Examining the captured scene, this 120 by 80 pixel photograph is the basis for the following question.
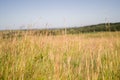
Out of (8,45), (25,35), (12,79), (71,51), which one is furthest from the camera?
(71,51)

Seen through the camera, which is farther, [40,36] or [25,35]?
[40,36]

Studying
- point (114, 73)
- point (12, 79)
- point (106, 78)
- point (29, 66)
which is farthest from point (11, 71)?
point (114, 73)

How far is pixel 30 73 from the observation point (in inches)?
99.8

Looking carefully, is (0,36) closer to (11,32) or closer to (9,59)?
(11,32)

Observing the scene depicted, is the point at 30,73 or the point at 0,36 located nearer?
the point at 30,73

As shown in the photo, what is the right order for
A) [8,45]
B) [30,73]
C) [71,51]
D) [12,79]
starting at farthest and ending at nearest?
[71,51]
[8,45]
[30,73]
[12,79]

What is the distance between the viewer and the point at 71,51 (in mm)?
4816

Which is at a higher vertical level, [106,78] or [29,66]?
[29,66]

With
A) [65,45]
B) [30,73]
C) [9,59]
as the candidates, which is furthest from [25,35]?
[30,73]

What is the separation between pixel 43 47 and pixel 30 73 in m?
2.06

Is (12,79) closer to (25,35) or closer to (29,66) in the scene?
(29,66)

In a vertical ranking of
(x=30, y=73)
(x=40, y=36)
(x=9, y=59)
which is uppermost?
(x=40, y=36)

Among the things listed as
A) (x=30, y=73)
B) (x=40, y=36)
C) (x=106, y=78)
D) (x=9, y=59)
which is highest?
(x=40, y=36)

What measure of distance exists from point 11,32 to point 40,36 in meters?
0.92
